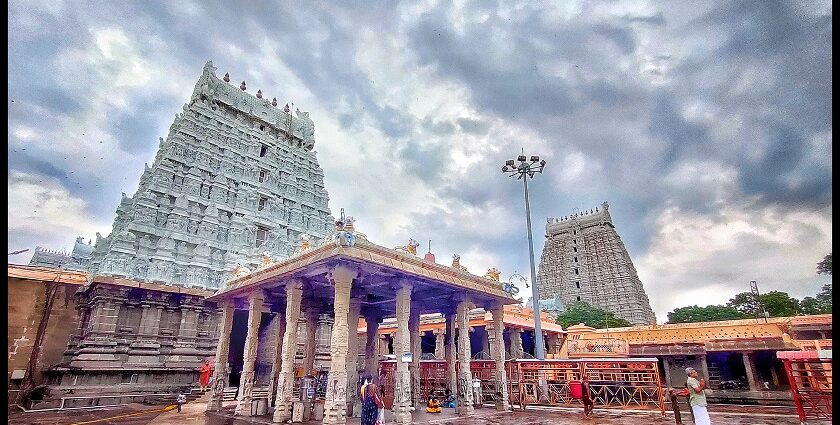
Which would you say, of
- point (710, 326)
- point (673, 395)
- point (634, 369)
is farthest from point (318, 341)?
point (710, 326)

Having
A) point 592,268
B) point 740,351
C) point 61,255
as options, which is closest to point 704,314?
point 592,268

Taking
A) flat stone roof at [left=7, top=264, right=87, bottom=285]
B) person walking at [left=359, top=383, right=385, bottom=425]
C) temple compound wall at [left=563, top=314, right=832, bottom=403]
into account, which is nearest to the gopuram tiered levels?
flat stone roof at [left=7, top=264, right=87, bottom=285]

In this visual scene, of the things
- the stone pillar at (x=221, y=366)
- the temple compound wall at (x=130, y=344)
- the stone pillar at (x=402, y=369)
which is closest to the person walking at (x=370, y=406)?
the stone pillar at (x=402, y=369)

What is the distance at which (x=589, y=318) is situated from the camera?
194 ft

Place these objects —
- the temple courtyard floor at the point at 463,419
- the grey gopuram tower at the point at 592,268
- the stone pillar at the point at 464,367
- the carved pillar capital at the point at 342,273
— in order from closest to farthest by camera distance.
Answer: the carved pillar capital at the point at 342,273 → the temple courtyard floor at the point at 463,419 → the stone pillar at the point at 464,367 → the grey gopuram tower at the point at 592,268

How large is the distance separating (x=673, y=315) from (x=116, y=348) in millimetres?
64407

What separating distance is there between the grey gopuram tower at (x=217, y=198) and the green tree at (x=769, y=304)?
171 ft

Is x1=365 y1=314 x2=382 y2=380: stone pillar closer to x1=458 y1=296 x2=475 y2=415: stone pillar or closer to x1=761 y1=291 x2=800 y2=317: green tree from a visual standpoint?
x1=458 y1=296 x2=475 y2=415: stone pillar

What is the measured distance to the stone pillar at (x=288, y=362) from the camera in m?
14.0

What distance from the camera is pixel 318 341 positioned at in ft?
98.4

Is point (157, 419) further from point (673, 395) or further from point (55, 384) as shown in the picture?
point (673, 395)

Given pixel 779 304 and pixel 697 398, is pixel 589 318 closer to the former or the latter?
pixel 779 304

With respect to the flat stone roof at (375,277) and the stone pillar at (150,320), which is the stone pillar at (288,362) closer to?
the flat stone roof at (375,277)

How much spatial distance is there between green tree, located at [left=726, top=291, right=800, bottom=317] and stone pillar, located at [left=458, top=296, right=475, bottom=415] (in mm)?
48759
